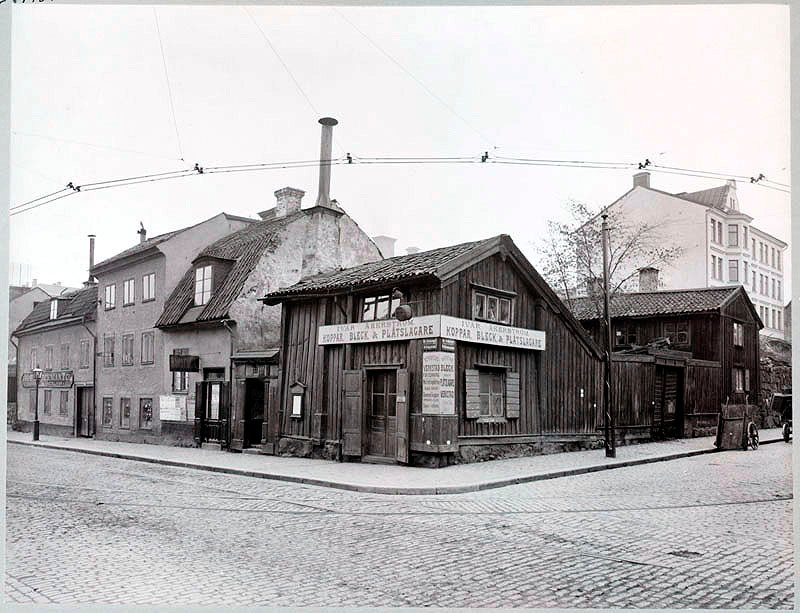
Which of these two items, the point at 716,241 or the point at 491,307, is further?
the point at 491,307

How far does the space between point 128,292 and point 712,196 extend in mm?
8976

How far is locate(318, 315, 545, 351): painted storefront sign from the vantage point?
450 inches

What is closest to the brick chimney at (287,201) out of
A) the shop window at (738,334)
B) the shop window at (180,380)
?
the shop window at (180,380)

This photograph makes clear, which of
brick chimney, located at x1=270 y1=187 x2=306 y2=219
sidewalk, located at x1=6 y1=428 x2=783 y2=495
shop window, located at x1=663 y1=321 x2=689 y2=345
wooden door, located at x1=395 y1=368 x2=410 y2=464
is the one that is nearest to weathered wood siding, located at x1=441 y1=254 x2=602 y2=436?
sidewalk, located at x1=6 y1=428 x2=783 y2=495

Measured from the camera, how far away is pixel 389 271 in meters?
12.2

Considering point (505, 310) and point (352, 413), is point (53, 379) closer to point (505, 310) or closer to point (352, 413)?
point (352, 413)

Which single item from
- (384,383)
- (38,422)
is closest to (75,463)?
(38,422)

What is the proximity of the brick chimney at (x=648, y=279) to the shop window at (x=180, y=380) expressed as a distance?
8.64 m

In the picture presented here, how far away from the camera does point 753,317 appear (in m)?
10.4

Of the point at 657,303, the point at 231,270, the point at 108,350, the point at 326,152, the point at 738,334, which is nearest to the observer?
the point at 326,152

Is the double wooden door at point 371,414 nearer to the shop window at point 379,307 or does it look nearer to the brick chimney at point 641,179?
the shop window at point 379,307

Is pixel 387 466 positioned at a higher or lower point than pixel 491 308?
lower

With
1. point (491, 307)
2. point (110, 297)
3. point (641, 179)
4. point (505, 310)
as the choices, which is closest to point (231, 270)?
point (110, 297)

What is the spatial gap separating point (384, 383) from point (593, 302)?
17.4 ft
